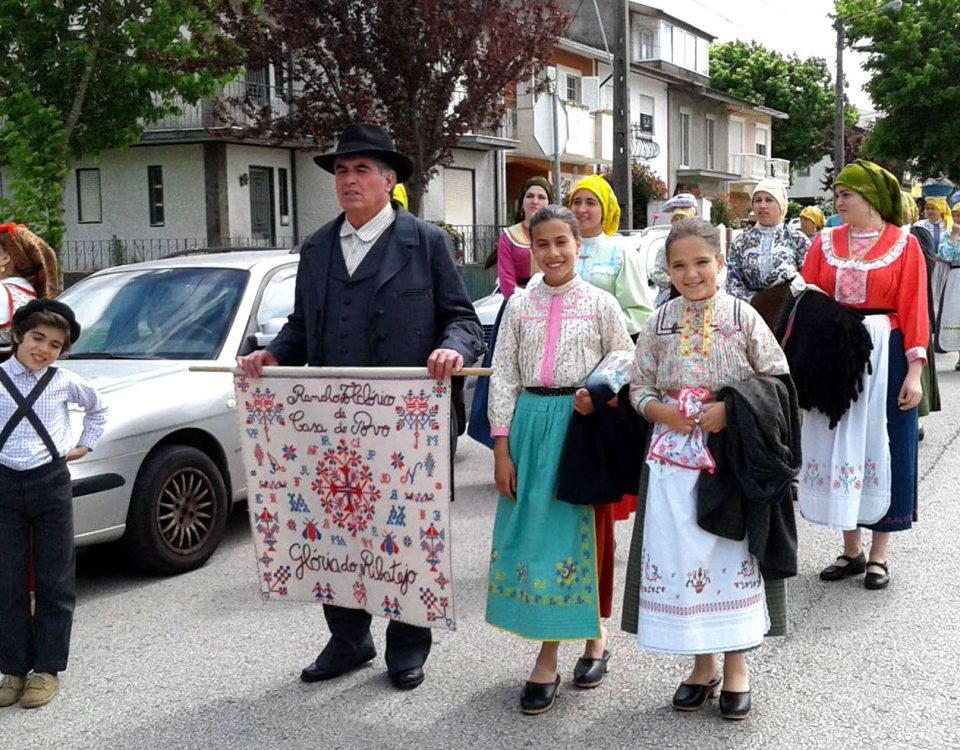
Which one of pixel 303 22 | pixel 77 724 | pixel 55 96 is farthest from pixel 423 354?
pixel 303 22

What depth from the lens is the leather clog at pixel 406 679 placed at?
4.57 metres

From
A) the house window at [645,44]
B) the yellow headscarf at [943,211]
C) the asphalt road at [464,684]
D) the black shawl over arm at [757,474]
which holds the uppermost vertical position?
the house window at [645,44]

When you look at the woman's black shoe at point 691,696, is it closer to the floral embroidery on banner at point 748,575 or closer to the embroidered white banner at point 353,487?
the floral embroidery on banner at point 748,575

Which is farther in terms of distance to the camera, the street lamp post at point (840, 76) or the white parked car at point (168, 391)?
the street lamp post at point (840, 76)

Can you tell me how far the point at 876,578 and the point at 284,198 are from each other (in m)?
24.9

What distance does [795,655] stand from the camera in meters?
4.91

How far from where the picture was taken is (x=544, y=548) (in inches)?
168

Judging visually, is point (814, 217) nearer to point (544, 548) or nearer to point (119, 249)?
point (544, 548)

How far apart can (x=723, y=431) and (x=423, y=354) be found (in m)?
1.20

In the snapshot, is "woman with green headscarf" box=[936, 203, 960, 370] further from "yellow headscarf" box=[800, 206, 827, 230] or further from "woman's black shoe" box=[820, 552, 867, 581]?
"woman's black shoe" box=[820, 552, 867, 581]

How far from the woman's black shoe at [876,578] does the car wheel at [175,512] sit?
347cm

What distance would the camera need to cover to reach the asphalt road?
4.14 metres

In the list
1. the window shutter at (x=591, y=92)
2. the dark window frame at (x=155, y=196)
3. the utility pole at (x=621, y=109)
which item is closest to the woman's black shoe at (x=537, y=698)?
the utility pole at (x=621, y=109)

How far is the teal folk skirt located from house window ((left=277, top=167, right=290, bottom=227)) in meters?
25.7
